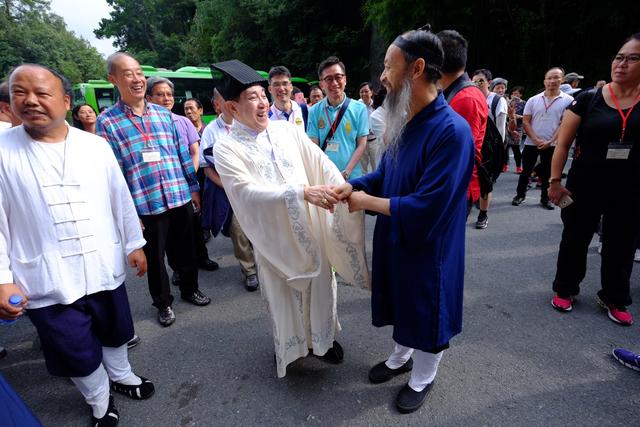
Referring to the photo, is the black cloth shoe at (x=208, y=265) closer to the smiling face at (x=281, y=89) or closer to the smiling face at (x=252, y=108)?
the smiling face at (x=281, y=89)

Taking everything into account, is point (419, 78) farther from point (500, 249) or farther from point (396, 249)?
point (500, 249)

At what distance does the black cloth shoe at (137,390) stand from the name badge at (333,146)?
2433 mm

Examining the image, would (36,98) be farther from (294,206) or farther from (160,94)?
(160,94)

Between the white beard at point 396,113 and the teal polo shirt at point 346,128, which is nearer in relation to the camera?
the white beard at point 396,113

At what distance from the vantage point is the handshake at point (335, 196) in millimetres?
Answer: 1653

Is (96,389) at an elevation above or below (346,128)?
below

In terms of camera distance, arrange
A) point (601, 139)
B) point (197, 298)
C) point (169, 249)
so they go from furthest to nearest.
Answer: point (197, 298)
point (169, 249)
point (601, 139)

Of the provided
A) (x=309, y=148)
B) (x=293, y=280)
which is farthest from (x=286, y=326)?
(x=309, y=148)

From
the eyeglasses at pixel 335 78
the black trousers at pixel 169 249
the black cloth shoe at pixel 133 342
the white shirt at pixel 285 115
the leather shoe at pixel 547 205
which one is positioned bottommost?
the black cloth shoe at pixel 133 342

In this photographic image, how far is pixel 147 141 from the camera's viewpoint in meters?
2.50

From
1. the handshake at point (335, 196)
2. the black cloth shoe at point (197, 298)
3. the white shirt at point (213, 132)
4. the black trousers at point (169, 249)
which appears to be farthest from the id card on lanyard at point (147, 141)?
the handshake at point (335, 196)

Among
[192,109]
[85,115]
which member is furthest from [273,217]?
[192,109]

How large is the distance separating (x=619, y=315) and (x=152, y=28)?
3995 cm

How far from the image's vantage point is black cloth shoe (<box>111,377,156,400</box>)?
82.4 inches
